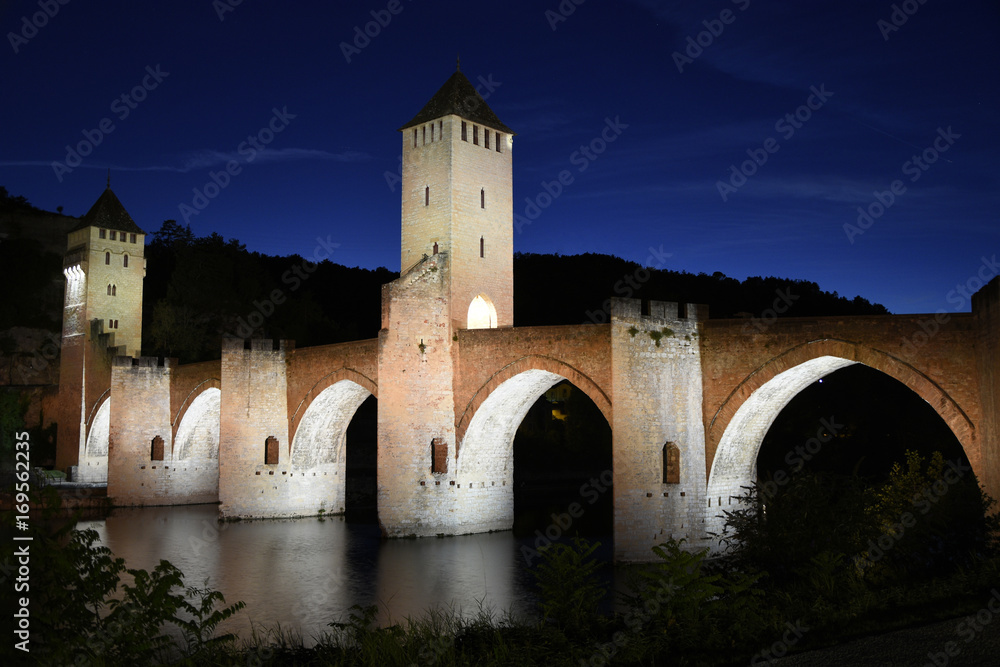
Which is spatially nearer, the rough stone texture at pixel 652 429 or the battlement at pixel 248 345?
the rough stone texture at pixel 652 429

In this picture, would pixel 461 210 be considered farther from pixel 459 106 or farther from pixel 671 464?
pixel 671 464

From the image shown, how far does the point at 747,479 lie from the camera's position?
1773 centimetres

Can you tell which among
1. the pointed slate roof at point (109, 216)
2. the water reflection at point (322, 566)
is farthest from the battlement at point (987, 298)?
the pointed slate roof at point (109, 216)

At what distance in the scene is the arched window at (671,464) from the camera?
635 inches

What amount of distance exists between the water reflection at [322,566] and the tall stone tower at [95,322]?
11.1 meters

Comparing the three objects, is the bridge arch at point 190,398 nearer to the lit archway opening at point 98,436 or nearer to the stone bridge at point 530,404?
the stone bridge at point 530,404

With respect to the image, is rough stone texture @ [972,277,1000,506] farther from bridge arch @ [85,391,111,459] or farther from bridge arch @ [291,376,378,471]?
bridge arch @ [85,391,111,459]

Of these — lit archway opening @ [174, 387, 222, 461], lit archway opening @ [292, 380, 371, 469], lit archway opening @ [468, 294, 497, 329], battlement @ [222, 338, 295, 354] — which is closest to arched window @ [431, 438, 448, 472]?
lit archway opening @ [468, 294, 497, 329]

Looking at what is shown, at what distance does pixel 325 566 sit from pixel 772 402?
9455mm

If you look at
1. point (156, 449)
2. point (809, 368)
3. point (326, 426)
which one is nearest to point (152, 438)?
point (156, 449)

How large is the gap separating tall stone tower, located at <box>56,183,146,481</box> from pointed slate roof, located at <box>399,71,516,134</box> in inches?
716

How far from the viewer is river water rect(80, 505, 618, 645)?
1314 centimetres

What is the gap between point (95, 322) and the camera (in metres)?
35.1

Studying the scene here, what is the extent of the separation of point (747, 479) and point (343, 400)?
39.5ft
